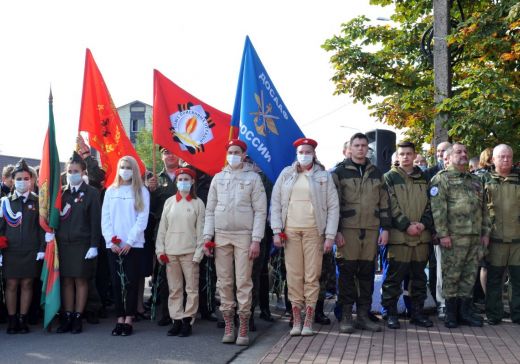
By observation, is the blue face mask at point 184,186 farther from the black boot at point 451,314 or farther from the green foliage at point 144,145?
the green foliage at point 144,145

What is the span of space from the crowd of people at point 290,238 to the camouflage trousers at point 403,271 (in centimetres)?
1

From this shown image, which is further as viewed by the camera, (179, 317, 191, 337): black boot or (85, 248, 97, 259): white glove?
(85, 248, 97, 259): white glove

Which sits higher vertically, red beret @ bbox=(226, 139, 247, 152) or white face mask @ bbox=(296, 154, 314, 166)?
red beret @ bbox=(226, 139, 247, 152)

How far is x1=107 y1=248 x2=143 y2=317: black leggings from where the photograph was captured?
7.65 metres

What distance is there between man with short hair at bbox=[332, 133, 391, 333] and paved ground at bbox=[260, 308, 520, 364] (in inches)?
13.5

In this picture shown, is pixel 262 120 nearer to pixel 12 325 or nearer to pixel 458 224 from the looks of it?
pixel 458 224

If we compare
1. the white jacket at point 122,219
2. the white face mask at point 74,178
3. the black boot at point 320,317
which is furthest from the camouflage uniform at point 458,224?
the white face mask at point 74,178

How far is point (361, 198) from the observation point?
7.57 meters

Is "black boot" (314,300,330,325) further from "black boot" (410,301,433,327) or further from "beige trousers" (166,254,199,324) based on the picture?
"beige trousers" (166,254,199,324)

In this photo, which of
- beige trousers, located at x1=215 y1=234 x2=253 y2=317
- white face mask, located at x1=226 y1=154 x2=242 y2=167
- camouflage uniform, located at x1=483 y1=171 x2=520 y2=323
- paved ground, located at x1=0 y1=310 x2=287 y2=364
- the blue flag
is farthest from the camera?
the blue flag

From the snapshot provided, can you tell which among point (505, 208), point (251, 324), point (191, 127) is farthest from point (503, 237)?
point (191, 127)

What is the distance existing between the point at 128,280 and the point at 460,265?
3.90m

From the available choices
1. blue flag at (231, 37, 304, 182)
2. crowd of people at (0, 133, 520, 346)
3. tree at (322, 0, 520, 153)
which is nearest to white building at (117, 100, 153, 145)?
tree at (322, 0, 520, 153)

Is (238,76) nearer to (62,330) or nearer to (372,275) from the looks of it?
(372,275)
